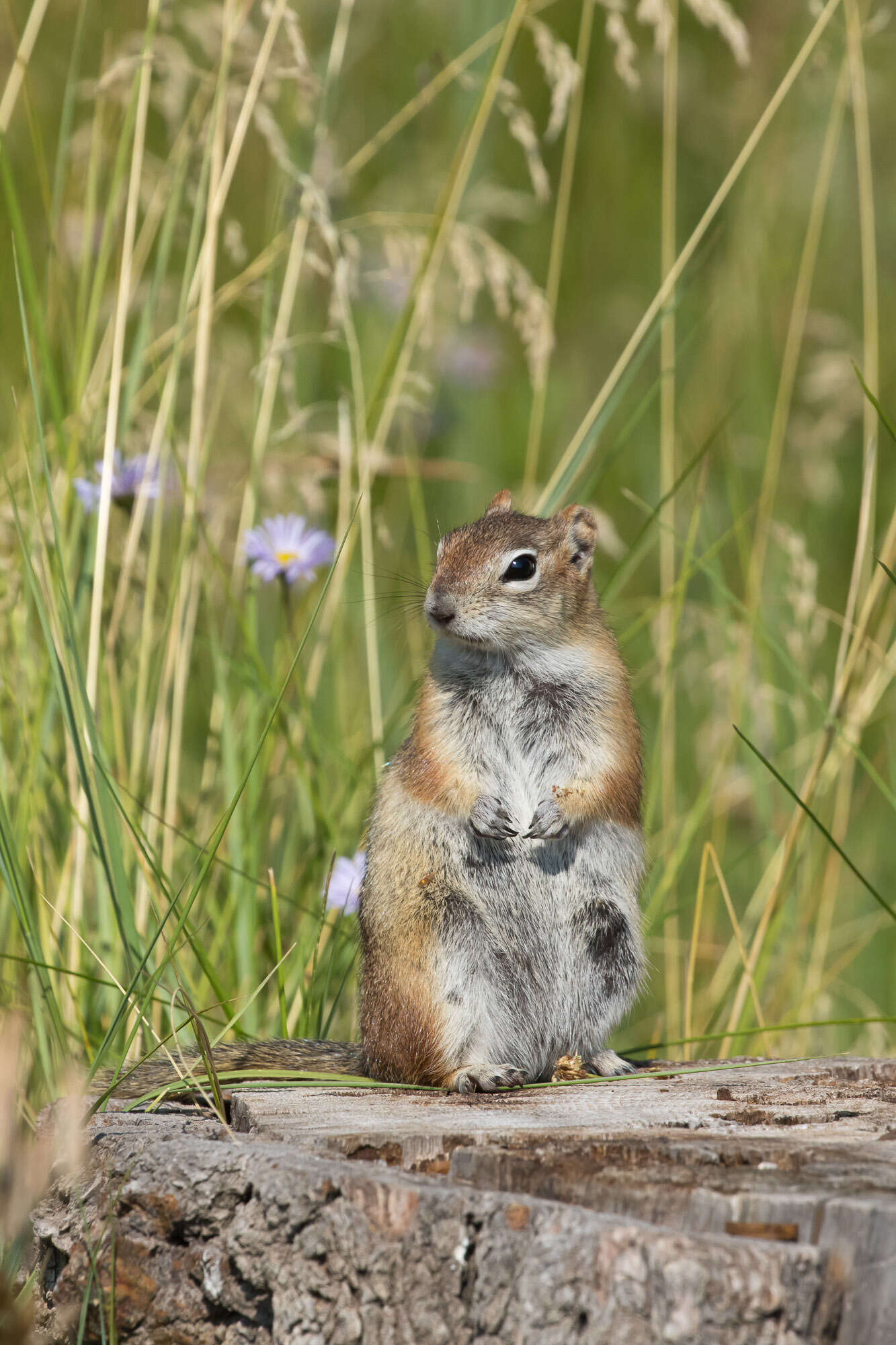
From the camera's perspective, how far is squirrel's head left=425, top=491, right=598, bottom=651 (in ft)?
11.4

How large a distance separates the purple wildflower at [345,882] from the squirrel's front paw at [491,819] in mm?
717

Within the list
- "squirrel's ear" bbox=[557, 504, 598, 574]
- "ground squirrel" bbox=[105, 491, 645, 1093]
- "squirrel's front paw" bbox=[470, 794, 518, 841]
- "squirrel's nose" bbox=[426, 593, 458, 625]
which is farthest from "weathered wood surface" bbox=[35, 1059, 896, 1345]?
"squirrel's ear" bbox=[557, 504, 598, 574]

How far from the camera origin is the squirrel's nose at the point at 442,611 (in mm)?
3439

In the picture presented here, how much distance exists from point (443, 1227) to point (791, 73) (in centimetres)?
334

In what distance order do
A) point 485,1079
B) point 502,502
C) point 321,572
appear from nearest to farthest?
1. point 485,1079
2. point 502,502
3. point 321,572

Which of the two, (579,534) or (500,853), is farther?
(579,534)

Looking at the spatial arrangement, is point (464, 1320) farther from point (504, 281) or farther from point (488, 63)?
point (488, 63)

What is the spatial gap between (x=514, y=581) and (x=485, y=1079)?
1.24 m

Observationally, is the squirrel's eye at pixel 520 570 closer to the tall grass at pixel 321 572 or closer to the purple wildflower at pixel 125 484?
the tall grass at pixel 321 572

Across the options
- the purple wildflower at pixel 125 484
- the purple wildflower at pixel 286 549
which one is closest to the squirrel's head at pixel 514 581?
the purple wildflower at pixel 286 549

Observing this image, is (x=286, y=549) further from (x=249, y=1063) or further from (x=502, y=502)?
(x=249, y=1063)

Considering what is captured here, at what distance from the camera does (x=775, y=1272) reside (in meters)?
1.83

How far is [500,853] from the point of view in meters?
3.45

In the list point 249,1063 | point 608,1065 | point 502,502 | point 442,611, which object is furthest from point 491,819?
point 502,502
